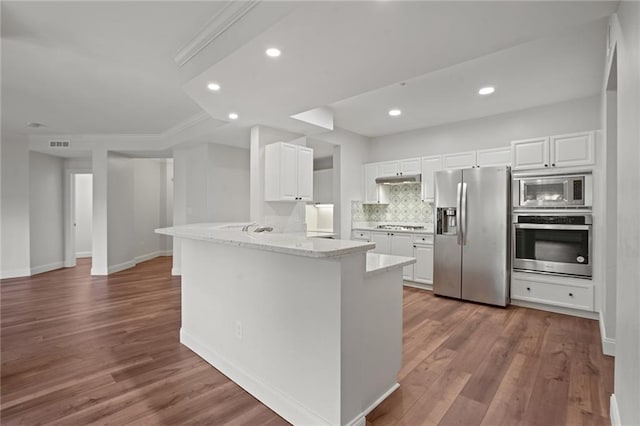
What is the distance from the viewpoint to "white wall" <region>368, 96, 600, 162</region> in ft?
13.0

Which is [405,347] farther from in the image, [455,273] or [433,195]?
[433,195]

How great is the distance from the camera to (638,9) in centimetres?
131

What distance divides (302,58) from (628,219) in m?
2.19

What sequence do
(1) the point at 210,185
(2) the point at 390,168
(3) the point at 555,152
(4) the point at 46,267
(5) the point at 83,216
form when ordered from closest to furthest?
(3) the point at 555,152, (2) the point at 390,168, (1) the point at 210,185, (4) the point at 46,267, (5) the point at 83,216

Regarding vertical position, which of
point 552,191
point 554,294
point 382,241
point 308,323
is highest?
point 552,191

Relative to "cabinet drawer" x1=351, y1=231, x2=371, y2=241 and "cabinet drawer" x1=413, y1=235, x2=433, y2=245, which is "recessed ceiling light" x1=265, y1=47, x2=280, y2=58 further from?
"cabinet drawer" x1=351, y1=231, x2=371, y2=241

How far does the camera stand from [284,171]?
4.29 meters

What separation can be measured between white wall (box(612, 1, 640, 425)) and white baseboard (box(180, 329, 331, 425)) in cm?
145

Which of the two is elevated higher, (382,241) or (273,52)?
(273,52)

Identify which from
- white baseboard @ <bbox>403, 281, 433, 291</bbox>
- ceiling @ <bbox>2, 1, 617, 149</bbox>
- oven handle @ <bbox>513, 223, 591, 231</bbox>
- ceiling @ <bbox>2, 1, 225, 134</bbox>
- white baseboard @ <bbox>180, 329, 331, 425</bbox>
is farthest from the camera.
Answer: white baseboard @ <bbox>403, 281, 433, 291</bbox>

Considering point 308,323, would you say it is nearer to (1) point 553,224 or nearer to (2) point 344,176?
(1) point 553,224

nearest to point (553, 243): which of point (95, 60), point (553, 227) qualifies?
point (553, 227)

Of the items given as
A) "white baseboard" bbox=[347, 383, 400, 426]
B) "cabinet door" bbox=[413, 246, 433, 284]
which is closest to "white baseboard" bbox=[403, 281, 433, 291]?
"cabinet door" bbox=[413, 246, 433, 284]

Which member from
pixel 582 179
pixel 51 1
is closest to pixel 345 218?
pixel 582 179
